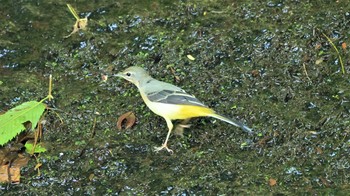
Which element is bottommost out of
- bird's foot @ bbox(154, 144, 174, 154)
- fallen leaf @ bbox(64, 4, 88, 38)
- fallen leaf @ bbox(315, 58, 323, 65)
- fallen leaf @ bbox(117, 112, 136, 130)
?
bird's foot @ bbox(154, 144, 174, 154)

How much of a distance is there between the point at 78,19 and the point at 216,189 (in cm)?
299

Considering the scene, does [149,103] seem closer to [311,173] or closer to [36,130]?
[36,130]

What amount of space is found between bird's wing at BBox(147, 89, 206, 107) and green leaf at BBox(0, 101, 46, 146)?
1093 mm

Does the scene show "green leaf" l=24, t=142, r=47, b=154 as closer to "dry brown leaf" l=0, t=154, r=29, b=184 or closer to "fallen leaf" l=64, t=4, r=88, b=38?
"dry brown leaf" l=0, t=154, r=29, b=184

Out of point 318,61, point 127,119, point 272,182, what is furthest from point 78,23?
point 272,182

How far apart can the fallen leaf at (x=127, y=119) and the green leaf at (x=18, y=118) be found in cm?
75

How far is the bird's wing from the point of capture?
5391mm

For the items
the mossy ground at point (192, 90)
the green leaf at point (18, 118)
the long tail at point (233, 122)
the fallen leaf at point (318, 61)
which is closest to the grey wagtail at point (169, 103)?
the long tail at point (233, 122)

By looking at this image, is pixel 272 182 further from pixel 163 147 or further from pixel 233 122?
pixel 163 147

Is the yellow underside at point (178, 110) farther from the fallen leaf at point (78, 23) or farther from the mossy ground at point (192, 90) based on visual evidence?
the fallen leaf at point (78, 23)

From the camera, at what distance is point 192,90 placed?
6.13 meters

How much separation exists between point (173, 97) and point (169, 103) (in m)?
0.07

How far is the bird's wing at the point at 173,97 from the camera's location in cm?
539

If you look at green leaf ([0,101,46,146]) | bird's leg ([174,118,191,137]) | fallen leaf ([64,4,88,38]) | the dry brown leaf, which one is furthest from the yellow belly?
fallen leaf ([64,4,88,38])
